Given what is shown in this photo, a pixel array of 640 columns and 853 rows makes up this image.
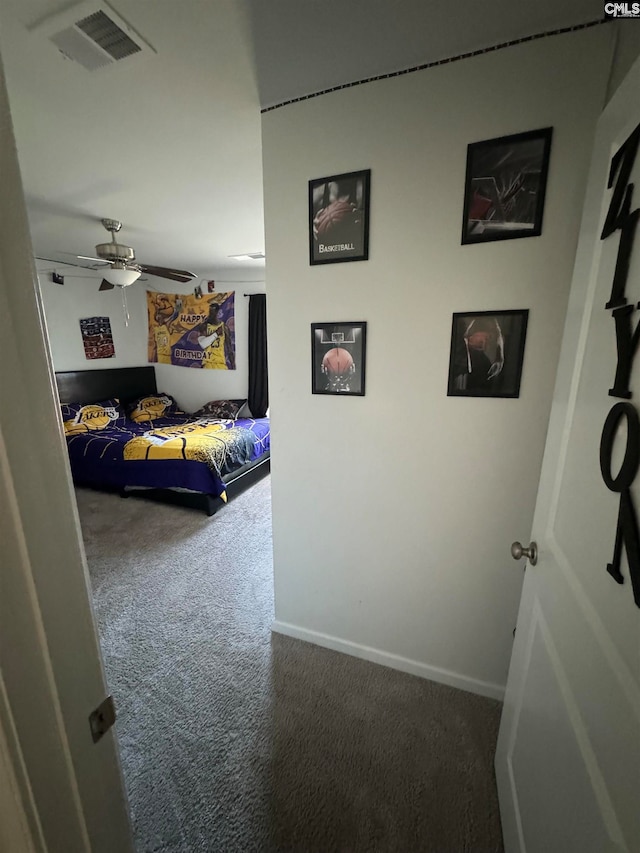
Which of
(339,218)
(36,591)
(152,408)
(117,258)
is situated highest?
(117,258)

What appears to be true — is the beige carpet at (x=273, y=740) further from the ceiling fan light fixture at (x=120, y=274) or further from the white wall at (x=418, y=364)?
the ceiling fan light fixture at (x=120, y=274)

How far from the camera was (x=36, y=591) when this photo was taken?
0.46 m

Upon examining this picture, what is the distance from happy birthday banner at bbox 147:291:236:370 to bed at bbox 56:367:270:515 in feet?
3.22

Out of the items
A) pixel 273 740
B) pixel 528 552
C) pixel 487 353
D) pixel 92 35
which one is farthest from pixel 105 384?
pixel 528 552

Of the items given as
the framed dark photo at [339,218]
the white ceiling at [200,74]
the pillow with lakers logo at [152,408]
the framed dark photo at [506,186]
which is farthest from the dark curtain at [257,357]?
the framed dark photo at [506,186]

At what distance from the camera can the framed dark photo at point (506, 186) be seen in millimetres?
1092

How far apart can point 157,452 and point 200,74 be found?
9.12 feet

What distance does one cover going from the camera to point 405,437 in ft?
4.71

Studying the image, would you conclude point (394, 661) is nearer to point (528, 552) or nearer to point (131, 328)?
point (528, 552)

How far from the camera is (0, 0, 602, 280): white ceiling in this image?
3.29ft

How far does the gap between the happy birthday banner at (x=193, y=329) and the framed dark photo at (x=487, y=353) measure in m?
4.15

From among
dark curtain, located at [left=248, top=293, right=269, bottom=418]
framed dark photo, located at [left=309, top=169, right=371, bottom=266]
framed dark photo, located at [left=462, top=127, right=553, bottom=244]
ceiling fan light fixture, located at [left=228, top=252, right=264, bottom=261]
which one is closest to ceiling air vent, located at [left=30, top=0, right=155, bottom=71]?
framed dark photo, located at [left=309, top=169, right=371, bottom=266]

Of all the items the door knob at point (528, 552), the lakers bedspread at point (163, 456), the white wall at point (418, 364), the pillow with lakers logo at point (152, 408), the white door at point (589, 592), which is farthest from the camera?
the pillow with lakers logo at point (152, 408)

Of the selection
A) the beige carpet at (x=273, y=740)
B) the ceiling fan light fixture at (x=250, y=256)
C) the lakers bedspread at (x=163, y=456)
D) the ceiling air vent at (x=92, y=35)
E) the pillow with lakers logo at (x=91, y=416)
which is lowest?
the beige carpet at (x=273, y=740)
